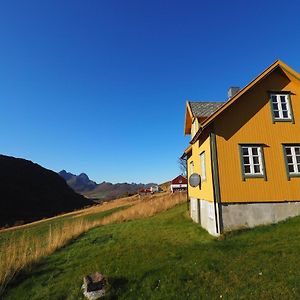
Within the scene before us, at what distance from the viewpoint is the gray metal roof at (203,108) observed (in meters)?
18.5

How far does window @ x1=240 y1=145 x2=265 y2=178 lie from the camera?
14797mm

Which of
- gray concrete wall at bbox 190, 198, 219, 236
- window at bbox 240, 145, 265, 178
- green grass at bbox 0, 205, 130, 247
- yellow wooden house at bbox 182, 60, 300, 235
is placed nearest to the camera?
yellow wooden house at bbox 182, 60, 300, 235

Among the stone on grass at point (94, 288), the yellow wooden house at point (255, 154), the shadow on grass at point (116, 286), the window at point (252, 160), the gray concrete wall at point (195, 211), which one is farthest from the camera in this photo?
the gray concrete wall at point (195, 211)

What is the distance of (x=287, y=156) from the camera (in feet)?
49.9

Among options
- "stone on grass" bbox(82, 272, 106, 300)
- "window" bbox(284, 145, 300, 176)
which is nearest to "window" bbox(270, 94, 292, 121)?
"window" bbox(284, 145, 300, 176)

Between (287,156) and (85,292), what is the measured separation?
1246cm

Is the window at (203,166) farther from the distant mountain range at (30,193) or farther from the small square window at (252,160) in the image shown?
the distant mountain range at (30,193)

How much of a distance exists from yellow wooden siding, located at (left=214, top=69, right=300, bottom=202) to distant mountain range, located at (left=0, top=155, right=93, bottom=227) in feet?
246

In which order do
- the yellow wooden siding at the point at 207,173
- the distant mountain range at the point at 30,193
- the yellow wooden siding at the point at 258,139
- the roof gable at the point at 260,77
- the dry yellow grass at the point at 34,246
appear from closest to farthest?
the dry yellow grass at the point at 34,246 < the yellow wooden siding at the point at 258,139 < the roof gable at the point at 260,77 < the yellow wooden siding at the point at 207,173 < the distant mountain range at the point at 30,193

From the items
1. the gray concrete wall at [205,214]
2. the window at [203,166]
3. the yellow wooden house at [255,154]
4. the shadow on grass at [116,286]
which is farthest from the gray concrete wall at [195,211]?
the shadow on grass at [116,286]

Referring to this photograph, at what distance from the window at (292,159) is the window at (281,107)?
165cm

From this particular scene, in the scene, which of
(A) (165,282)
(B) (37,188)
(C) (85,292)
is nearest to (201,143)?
(A) (165,282)

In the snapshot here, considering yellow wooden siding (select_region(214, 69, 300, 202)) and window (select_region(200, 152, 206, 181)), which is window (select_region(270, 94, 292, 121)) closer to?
yellow wooden siding (select_region(214, 69, 300, 202))

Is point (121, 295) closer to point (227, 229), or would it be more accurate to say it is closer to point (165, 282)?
point (165, 282)
